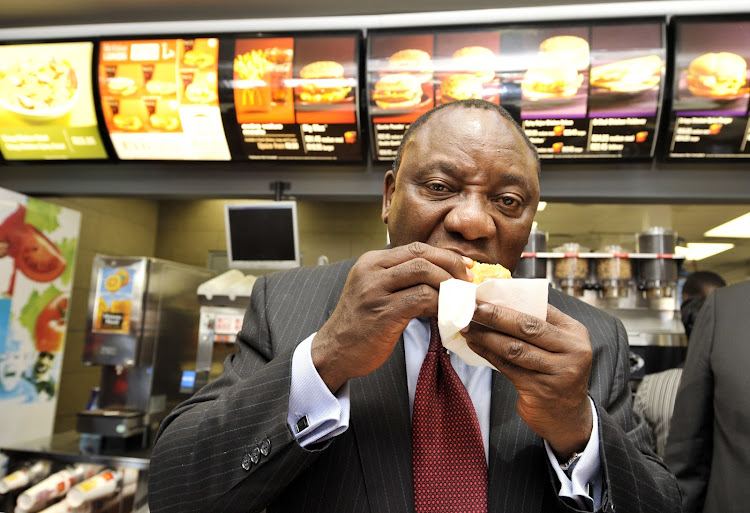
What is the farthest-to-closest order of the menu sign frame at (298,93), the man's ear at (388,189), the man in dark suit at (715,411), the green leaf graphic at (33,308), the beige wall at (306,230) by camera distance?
the beige wall at (306,230) < the green leaf graphic at (33,308) < the menu sign frame at (298,93) < the man in dark suit at (715,411) < the man's ear at (388,189)

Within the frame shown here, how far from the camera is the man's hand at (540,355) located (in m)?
0.91

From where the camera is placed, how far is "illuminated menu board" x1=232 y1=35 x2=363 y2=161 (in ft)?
10.3

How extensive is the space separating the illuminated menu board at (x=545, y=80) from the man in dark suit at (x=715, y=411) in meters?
1.31

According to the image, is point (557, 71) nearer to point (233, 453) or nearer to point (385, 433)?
point (385, 433)

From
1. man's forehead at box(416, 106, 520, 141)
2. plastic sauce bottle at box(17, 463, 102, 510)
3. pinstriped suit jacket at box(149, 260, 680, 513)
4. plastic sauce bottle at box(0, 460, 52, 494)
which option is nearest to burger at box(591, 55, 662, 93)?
man's forehead at box(416, 106, 520, 141)

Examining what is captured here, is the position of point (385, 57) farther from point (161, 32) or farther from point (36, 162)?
point (36, 162)

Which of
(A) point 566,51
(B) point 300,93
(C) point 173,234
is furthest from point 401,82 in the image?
(C) point 173,234

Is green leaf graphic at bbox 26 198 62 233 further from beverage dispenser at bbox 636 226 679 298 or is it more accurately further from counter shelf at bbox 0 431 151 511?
beverage dispenser at bbox 636 226 679 298

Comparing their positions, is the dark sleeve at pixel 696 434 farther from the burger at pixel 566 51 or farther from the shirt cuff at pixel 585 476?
the burger at pixel 566 51

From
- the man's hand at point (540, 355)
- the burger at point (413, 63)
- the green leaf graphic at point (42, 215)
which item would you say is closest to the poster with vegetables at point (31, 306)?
the green leaf graphic at point (42, 215)

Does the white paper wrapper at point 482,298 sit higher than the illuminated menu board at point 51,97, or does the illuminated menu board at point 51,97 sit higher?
the illuminated menu board at point 51,97

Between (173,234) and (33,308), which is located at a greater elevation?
(173,234)

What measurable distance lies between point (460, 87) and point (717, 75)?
1.38m

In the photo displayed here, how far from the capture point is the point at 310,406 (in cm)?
103
